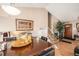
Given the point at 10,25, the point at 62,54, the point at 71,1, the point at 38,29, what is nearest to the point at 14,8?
the point at 10,25

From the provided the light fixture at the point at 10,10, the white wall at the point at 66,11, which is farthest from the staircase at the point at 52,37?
the light fixture at the point at 10,10

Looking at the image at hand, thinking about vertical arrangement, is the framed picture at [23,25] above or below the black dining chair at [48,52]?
above

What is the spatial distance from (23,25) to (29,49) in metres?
0.28

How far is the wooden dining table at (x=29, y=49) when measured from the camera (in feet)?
4.41

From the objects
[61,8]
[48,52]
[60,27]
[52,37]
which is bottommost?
[48,52]

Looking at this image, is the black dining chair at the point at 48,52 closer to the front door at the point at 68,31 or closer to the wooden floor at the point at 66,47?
the wooden floor at the point at 66,47

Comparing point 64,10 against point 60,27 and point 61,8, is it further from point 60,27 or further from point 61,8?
point 60,27

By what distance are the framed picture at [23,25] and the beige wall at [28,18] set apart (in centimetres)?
3

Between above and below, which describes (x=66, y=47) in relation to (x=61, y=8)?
below

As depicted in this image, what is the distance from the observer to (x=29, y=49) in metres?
1.37

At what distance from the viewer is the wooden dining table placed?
134 centimetres

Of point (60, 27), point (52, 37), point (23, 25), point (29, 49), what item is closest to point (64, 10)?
point (60, 27)

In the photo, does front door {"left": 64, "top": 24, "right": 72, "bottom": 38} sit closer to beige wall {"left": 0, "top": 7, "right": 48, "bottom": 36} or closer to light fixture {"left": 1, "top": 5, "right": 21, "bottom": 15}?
beige wall {"left": 0, "top": 7, "right": 48, "bottom": 36}

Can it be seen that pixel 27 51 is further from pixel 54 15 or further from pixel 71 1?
pixel 71 1
